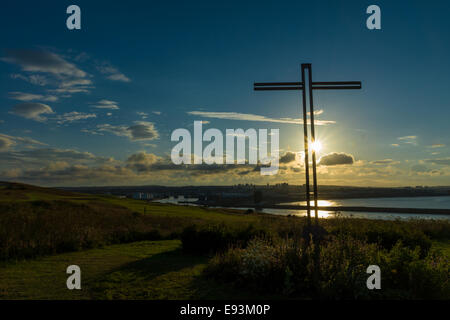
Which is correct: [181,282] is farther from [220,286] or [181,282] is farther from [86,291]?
[86,291]

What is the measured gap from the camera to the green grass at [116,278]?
8016 mm

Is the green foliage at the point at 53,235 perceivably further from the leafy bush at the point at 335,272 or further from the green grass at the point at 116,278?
the leafy bush at the point at 335,272

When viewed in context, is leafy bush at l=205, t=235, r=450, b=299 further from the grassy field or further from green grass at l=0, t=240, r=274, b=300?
green grass at l=0, t=240, r=274, b=300

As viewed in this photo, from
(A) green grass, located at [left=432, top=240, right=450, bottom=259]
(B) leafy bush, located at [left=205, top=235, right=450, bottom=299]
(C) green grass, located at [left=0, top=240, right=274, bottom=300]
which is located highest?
(B) leafy bush, located at [left=205, top=235, right=450, bottom=299]

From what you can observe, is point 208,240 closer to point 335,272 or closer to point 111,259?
point 111,259

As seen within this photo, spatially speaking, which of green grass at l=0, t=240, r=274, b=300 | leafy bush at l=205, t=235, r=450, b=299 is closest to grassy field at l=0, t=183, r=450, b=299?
green grass at l=0, t=240, r=274, b=300

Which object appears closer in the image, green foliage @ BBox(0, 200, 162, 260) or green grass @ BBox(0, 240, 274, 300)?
green grass @ BBox(0, 240, 274, 300)

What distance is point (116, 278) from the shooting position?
9438mm

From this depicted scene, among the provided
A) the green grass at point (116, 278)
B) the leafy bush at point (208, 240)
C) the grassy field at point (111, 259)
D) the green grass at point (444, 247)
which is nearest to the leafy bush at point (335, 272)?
the grassy field at point (111, 259)

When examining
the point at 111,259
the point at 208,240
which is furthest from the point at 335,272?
the point at 111,259

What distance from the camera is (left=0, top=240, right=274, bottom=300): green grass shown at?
8.02 meters
